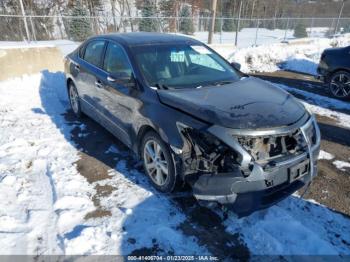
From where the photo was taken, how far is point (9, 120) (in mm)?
5906

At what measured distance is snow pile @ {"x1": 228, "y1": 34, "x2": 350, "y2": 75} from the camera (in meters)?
11.8

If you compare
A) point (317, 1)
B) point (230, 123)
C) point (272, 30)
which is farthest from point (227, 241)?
point (317, 1)

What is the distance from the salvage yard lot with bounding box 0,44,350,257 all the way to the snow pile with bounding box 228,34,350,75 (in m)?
7.20

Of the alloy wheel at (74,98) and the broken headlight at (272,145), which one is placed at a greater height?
the broken headlight at (272,145)

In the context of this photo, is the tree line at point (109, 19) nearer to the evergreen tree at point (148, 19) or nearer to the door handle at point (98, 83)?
the evergreen tree at point (148, 19)

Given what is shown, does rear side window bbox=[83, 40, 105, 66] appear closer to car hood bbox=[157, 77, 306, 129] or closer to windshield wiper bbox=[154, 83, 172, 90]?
windshield wiper bbox=[154, 83, 172, 90]

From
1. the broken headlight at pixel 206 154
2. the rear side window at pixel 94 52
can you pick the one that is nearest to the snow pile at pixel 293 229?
the broken headlight at pixel 206 154

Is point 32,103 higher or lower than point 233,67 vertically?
lower

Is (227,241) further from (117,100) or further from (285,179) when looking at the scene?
(117,100)

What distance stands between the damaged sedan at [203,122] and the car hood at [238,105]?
0.01m

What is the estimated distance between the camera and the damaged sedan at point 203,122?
278cm

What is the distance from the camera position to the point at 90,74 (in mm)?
4914

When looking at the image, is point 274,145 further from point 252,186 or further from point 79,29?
point 79,29

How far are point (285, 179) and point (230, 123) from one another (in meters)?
0.78
